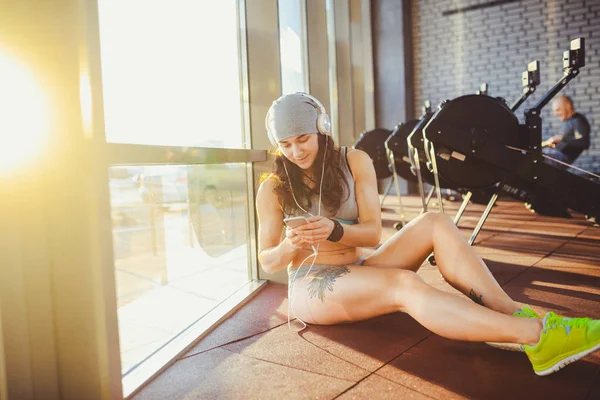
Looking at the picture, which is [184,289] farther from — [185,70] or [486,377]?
Answer: [486,377]

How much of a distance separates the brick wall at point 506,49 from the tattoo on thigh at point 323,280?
6.67 meters

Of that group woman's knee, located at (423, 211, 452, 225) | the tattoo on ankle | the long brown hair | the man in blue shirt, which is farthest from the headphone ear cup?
the man in blue shirt

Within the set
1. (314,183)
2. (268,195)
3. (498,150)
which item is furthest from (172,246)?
(498,150)

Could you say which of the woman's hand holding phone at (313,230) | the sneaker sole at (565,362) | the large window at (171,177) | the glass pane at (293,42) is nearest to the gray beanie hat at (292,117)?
the woman's hand holding phone at (313,230)

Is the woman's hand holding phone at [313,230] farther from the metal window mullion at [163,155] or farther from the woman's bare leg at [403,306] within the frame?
the metal window mullion at [163,155]

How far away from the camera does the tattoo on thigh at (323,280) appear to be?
1.68 m

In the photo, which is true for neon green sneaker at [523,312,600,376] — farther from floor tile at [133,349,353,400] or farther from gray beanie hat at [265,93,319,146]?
gray beanie hat at [265,93,319,146]

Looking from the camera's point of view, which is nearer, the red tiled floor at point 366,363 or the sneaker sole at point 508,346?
the red tiled floor at point 366,363

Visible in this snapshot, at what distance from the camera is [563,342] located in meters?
1.30

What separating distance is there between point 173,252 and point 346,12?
4195 mm

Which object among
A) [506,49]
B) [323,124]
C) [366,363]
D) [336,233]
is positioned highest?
[506,49]

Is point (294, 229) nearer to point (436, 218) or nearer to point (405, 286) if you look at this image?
point (405, 286)

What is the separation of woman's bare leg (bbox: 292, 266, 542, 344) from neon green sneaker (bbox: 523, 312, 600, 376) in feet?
0.09

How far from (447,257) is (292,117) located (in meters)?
0.74
